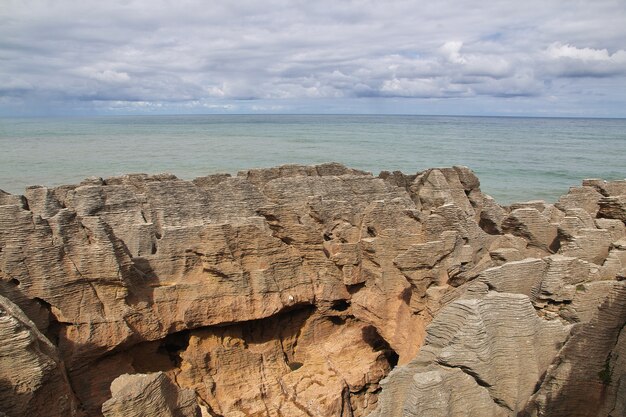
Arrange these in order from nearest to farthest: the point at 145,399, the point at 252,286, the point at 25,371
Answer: the point at 145,399 < the point at 25,371 < the point at 252,286

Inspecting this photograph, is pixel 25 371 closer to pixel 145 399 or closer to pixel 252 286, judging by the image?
pixel 145 399

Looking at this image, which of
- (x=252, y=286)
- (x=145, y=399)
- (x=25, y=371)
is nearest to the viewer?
(x=145, y=399)

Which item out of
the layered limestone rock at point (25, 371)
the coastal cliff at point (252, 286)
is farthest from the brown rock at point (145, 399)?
the layered limestone rock at point (25, 371)

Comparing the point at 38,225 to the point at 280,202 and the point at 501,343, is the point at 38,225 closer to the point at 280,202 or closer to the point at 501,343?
the point at 280,202

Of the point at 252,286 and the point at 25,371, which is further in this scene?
the point at 252,286

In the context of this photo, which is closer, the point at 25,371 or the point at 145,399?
the point at 145,399

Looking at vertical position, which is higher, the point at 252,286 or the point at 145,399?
the point at 252,286

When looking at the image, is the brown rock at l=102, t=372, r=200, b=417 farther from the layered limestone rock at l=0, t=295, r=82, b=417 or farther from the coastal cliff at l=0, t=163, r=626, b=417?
the layered limestone rock at l=0, t=295, r=82, b=417

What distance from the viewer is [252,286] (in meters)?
12.8

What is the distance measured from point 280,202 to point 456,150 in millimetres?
66011

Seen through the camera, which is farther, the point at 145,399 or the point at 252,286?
the point at 252,286

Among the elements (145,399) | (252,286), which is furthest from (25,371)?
(252,286)

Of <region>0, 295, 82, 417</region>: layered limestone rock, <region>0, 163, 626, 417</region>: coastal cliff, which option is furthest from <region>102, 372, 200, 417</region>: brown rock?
<region>0, 295, 82, 417</region>: layered limestone rock

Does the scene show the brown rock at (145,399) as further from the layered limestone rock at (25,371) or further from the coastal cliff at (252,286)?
the layered limestone rock at (25,371)
